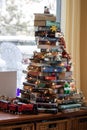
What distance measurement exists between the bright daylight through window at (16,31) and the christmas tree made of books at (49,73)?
459 mm

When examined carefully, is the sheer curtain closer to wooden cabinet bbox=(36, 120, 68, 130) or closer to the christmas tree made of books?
the christmas tree made of books

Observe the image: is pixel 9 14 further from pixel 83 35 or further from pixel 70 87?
pixel 70 87

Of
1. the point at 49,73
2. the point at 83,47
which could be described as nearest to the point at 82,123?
the point at 49,73

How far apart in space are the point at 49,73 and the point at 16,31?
2.60ft

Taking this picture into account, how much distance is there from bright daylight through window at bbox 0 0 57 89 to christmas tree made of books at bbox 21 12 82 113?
1.50 feet

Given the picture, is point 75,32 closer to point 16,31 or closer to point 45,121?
point 16,31

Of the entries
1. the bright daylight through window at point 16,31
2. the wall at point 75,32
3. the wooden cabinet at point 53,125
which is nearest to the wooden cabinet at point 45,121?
the wooden cabinet at point 53,125

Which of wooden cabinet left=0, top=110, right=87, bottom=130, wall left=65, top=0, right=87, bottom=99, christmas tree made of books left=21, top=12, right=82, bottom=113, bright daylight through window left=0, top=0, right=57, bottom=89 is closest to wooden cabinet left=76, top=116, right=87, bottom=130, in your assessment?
wooden cabinet left=0, top=110, right=87, bottom=130

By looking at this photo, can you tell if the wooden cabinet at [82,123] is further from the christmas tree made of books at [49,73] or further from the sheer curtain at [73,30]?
the sheer curtain at [73,30]

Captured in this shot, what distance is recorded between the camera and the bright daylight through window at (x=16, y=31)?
2990mm

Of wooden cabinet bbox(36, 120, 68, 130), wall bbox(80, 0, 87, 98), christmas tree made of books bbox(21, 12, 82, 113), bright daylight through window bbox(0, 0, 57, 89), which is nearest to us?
wooden cabinet bbox(36, 120, 68, 130)

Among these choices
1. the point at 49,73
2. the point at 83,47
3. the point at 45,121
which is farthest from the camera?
the point at 83,47

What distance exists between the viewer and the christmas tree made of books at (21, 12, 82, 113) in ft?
8.13

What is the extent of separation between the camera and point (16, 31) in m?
3.07
